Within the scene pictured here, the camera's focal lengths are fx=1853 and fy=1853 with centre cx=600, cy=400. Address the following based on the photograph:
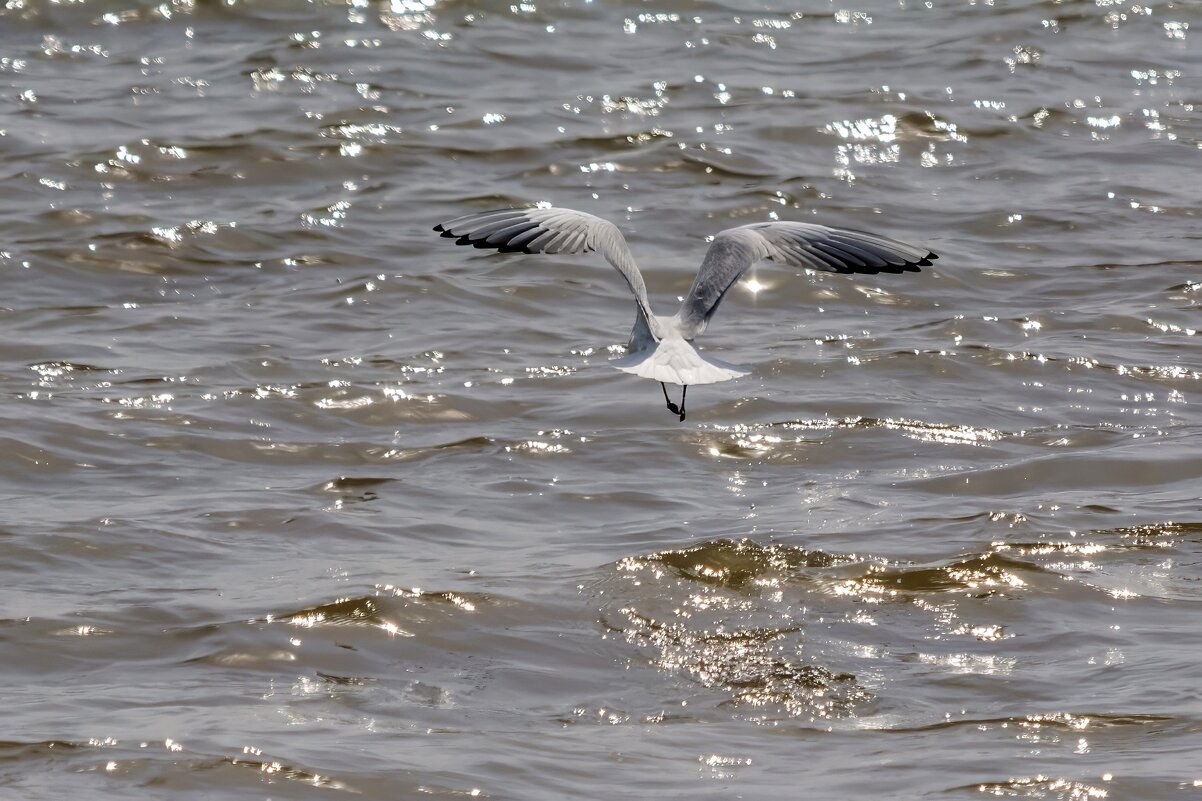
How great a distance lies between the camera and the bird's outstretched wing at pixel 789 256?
20.6ft

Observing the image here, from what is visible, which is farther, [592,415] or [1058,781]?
[592,415]

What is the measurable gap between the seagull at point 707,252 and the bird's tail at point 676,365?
15 millimetres

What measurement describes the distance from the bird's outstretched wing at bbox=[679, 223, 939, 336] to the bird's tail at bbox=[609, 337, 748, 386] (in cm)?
29

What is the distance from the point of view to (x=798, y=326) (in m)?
9.15

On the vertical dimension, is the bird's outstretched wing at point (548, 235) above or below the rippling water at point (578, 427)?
above

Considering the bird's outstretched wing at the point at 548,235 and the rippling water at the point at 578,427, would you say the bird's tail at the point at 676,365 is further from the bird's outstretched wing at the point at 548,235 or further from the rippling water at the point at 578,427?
the rippling water at the point at 578,427

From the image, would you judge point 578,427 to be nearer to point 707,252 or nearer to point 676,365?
point 707,252

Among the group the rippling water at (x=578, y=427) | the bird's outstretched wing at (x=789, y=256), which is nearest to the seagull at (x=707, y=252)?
the bird's outstretched wing at (x=789, y=256)

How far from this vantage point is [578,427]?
7625 millimetres

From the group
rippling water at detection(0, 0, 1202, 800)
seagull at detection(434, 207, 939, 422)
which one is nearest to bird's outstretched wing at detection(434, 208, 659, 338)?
seagull at detection(434, 207, 939, 422)

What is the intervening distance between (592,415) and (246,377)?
1544 millimetres

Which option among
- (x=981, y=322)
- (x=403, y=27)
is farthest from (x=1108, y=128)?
(x=403, y=27)

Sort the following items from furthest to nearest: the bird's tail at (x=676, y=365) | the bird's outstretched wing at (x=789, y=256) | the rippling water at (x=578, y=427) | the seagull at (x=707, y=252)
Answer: the bird's outstretched wing at (x=789, y=256)
the seagull at (x=707, y=252)
the bird's tail at (x=676, y=365)
the rippling water at (x=578, y=427)

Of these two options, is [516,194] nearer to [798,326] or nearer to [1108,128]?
[798,326]
